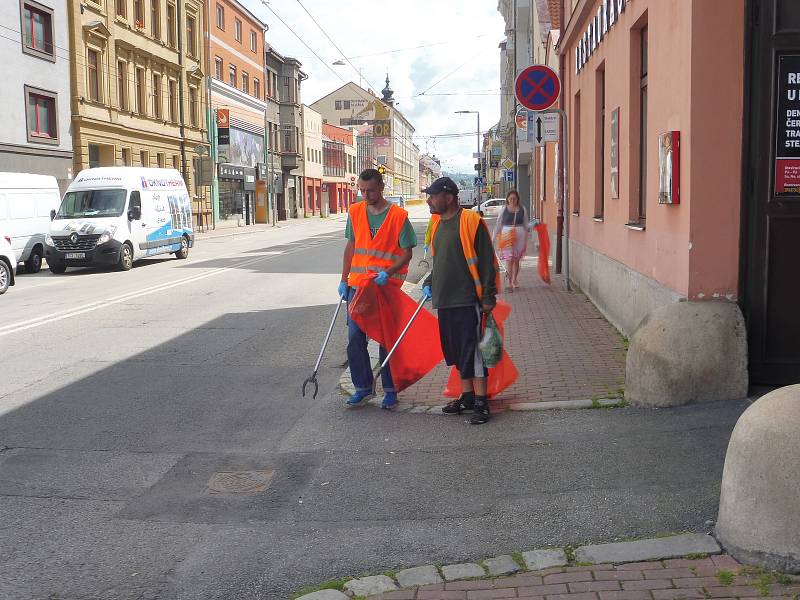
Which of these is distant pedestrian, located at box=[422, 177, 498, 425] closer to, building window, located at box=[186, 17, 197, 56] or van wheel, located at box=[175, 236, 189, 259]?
van wheel, located at box=[175, 236, 189, 259]

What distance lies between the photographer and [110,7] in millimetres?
36688

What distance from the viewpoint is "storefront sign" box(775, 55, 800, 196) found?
20.5 ft

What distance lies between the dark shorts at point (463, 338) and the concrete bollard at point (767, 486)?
276cm

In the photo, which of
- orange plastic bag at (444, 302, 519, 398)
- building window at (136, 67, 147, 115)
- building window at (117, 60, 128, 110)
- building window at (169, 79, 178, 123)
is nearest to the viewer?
orange plastic bag at (444, 302, 519, 398)

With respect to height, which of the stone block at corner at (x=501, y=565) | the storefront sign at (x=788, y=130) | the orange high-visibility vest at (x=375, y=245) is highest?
the storefront sign at (x=788, y=130)

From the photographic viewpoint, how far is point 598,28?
12023 millimetres

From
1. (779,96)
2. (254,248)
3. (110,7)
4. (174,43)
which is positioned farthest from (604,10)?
(174,43)

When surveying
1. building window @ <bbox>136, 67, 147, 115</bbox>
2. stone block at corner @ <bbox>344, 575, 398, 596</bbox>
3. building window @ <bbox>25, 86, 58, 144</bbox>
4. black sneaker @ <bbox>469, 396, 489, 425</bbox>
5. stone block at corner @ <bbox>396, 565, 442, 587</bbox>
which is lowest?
stone block at corner @ <bbox>344, 575, 398, 596</bbox>

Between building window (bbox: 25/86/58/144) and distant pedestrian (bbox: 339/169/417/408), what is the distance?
1054 inches

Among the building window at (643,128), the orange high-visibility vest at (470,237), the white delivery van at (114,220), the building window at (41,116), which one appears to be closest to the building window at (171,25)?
the building window at (41,116)

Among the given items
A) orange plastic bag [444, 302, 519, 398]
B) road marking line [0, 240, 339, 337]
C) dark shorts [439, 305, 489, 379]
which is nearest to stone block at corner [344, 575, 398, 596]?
dark shorts [439, 305, 489, 379]

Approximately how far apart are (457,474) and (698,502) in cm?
135

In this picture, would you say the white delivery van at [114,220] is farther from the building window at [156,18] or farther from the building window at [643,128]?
the building window at [156,18]

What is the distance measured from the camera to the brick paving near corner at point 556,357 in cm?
704
